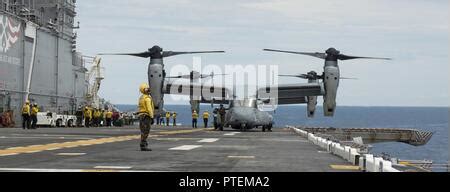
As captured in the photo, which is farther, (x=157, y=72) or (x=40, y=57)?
(x=40, y=57)

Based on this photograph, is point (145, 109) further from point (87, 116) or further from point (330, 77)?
point (87, 116)

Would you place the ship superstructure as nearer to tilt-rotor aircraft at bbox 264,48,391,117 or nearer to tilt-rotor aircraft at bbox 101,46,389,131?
tilt-rotor aircraft at bbox 101,46,389,131

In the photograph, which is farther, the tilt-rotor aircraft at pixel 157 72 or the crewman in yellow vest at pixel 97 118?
the crewman in yellow vest at pixel 97 118

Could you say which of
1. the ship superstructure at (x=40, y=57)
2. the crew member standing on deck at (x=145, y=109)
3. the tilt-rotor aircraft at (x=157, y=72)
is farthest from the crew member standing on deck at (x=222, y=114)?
the crew member standing on deck at (x=145, y=109)

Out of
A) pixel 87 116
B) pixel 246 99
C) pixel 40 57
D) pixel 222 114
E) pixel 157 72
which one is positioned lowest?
pixel 87 116

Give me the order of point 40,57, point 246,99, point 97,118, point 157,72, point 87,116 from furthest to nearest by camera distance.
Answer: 1. point 97,118
2. point 40,57
3. point 87,116
4. point 246,99
5. point 157,72

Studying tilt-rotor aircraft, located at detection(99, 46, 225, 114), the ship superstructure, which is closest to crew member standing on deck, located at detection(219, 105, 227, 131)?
tilt-rotor aircraft, located at detection(99, 46, 225, 114)

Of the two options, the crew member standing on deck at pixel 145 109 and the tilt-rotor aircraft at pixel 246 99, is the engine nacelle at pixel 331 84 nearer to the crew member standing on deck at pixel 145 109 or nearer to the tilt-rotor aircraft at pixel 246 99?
the tilt-rotor aircraft at pixel 246 99

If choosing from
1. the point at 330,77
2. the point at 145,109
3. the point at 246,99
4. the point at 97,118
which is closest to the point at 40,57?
the point at 97,118

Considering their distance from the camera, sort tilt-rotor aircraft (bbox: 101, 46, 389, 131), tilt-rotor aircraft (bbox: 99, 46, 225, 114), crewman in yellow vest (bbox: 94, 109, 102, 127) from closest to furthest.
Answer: tilt-rotor aircraft (bbox: 99, 46, 225, 114) < tilt-rotor aircraft (bbox: 101, 46, 389, 131) < crewman in yellow vest (bbox: 94, 109, 102, 127)

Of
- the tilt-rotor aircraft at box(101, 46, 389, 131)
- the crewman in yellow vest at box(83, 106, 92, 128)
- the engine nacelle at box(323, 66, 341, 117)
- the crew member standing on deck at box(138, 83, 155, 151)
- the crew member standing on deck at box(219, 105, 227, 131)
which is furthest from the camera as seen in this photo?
the crewman in yellow vest at box(83, 106, 92, 128)

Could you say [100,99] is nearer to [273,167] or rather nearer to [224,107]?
[224,107]
